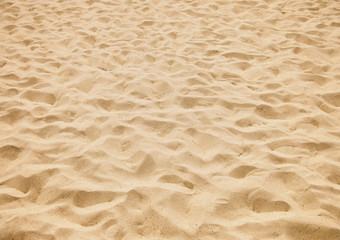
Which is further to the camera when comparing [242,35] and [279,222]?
[242,35]

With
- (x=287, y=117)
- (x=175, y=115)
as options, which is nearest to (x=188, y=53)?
(x=175, y=115)

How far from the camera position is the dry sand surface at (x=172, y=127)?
5.25 feet

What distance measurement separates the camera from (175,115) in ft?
7.88

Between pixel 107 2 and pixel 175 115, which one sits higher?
pixel 107 2

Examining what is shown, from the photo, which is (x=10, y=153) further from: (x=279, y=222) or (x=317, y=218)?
(x=317, y=218)

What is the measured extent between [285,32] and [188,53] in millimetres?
1602

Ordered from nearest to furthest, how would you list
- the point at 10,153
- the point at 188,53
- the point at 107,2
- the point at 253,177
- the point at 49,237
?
the point at 49,237 < the point at 253,177 < the point at 10,153 < the point at 188,53 < the point at 107,2

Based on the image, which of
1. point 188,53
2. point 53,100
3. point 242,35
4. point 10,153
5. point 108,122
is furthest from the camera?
point 242,35

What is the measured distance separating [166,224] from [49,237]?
74 cm

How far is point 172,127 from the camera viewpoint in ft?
7.49

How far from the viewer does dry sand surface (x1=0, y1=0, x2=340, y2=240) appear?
1.60 metres

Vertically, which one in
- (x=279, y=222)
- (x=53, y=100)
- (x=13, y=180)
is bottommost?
(x=279, y=222)

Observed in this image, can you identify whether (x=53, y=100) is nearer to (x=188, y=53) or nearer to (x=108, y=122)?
(x=108, y=122)

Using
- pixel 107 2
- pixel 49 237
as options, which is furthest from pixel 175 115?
pixel 107 2
